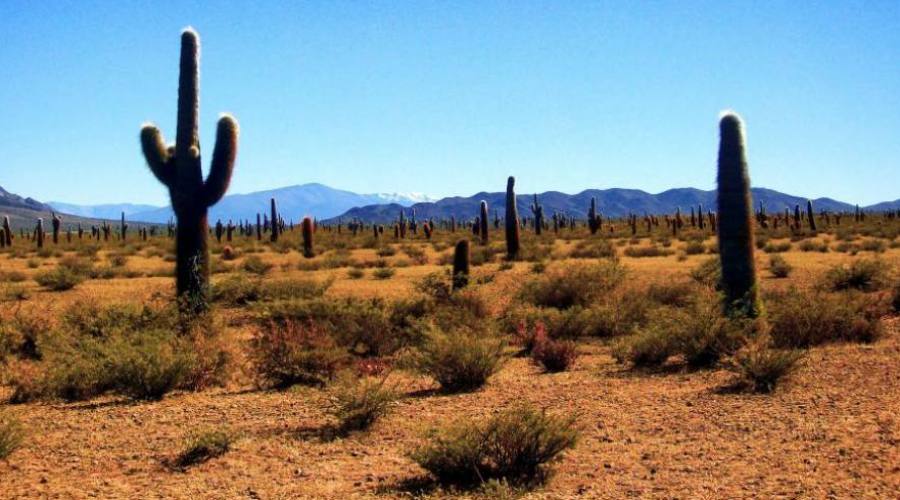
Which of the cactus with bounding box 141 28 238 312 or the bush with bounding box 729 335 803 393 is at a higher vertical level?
the cactus with bounding box 141 28 238 312

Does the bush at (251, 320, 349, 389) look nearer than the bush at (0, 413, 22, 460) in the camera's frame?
No

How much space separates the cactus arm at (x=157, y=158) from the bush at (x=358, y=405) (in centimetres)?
981

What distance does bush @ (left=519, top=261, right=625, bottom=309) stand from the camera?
687 inches

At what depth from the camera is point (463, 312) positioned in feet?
47.5

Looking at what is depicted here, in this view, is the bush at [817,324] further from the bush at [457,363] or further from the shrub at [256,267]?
the shrub at [256,267]

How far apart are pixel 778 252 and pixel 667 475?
100 ft

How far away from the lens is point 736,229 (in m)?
13.6

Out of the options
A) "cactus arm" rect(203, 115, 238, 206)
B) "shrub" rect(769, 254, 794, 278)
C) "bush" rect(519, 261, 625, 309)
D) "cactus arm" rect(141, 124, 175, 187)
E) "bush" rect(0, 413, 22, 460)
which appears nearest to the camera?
"bush" rect(0, 413, 22, 460)

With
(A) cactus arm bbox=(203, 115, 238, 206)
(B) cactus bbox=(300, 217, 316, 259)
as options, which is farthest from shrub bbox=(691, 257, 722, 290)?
(B) cactus bbox=(300, 217, 316, 259)

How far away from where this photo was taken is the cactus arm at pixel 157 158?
16719 millimetres

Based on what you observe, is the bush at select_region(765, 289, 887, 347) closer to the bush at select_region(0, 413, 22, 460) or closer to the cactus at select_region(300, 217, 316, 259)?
the bush at select_region(0, 413, 22, 460)

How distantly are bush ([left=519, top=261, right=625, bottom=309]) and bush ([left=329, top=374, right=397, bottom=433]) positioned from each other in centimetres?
924

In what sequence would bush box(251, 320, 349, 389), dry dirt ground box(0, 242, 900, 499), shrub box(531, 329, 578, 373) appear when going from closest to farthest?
dry dirt ground box(0, 242, 900, 499) < bush box(251, 320, 349, 389) < shrub box(531, 329, 578, 373)

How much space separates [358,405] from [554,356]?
3677 millimetres
